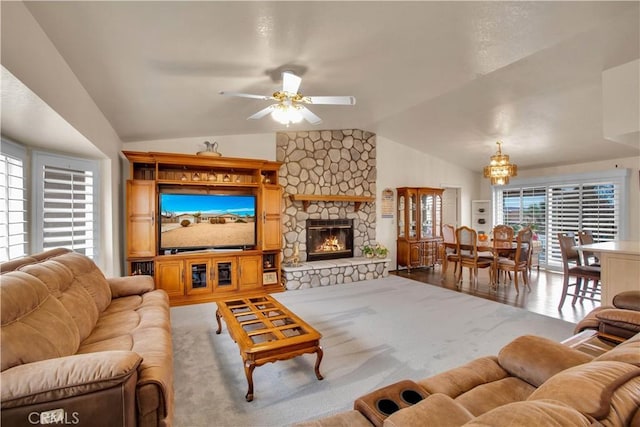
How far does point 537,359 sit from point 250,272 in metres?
3.99

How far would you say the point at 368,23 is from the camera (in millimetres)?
2354

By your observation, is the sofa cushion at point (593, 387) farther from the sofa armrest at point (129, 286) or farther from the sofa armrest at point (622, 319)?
the sofa armrest at point (129, 286)

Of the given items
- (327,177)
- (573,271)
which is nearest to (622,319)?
(573,271)

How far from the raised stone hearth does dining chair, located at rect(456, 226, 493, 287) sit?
1.39m

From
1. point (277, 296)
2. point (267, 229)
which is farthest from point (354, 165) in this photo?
point (277, 296)

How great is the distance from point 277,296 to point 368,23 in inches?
151

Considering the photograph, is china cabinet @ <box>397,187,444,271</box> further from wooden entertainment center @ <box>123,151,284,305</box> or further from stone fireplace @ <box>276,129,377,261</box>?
wooden entertainment center @ <box>123,151,284,305</box>

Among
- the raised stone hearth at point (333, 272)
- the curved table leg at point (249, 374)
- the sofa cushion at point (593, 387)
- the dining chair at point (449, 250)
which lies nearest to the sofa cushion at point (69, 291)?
the curved table leg at point (249, 374)

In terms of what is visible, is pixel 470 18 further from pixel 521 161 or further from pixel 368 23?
pixel 521 161

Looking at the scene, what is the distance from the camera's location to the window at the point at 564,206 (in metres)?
5.75

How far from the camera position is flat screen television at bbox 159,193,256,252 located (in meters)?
4.43

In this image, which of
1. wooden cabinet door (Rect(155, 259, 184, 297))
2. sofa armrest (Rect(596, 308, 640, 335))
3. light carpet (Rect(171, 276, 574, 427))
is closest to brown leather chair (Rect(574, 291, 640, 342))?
sofa armrest (Rect(596, 308, 640, 335))

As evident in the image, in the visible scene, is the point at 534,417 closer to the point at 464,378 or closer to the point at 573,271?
the point at 464,378

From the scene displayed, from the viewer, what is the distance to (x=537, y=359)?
59.0 inches
